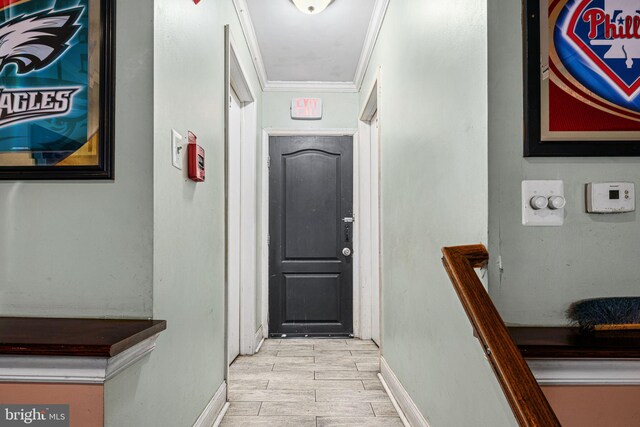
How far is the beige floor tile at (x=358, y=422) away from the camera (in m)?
2.31

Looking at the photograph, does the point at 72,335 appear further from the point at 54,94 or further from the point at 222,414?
the point at 222,414

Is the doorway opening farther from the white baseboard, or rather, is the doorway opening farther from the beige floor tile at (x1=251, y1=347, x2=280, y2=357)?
the white baseboard

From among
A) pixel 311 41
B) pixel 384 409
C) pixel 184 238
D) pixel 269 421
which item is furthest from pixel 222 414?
pixel 311 41

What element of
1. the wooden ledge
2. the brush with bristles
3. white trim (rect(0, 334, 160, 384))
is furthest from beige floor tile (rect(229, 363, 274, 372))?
the brush with bristles

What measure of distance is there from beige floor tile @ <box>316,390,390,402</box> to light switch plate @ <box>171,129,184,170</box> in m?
1.67

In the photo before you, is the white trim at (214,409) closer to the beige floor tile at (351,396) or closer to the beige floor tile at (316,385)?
the beige floor tile at (316,385)

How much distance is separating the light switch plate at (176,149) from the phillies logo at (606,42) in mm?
1292

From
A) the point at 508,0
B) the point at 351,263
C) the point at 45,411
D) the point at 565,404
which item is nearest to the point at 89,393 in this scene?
the point at 45,411

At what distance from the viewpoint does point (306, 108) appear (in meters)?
4.34

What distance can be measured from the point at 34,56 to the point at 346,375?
258 cm

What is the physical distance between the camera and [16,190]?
1429mm

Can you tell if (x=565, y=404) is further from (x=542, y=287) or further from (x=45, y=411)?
(x=45, y=411)

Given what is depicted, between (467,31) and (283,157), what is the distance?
3015mm

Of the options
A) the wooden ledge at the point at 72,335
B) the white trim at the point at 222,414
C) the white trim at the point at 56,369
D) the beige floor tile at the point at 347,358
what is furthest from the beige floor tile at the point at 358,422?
the white trim at the point at 56,369
